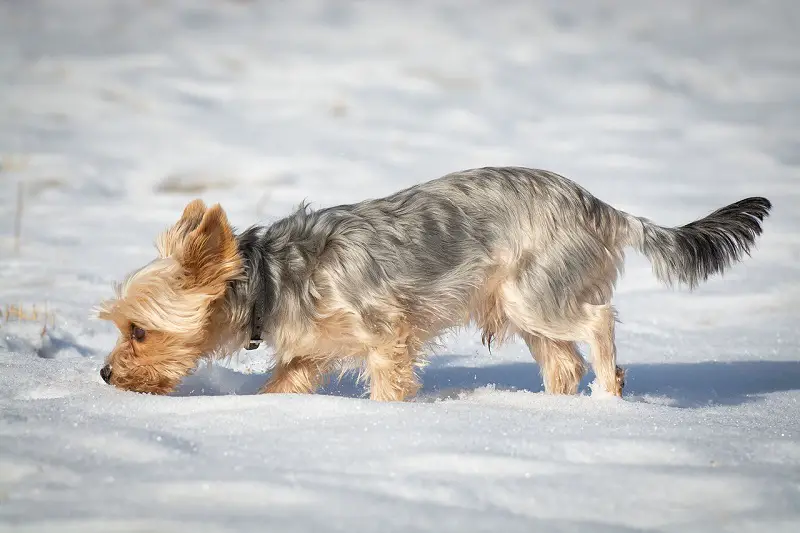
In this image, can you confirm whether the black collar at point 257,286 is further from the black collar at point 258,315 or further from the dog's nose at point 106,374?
the dog's nose at point 106,374

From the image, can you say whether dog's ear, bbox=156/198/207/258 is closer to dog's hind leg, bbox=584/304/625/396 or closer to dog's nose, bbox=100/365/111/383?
dog's nose, bbox=100/365/111/383

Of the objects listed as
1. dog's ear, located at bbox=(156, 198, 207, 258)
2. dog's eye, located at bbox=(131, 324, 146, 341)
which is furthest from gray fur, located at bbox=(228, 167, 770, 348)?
dog's eye, located at bbox=(131, 324, 146, 341)

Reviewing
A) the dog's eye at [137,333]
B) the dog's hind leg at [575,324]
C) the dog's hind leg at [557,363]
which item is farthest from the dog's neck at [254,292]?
the dog's hind leg at [557,363]

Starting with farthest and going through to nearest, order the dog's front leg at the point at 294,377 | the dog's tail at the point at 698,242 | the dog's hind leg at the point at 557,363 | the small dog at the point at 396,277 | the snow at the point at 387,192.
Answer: the dog's hind leg at the point at 557,363 < the dog's tail at the point at 698,242 < the dog's front leg at the point at 294,377 < the small dog at the point at 396,277 < the snow at the point at 387,192

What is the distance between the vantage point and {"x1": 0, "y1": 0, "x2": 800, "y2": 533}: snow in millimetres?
2490

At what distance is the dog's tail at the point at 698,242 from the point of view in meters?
4.89

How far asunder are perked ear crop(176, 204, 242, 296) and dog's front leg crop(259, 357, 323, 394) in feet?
1.95

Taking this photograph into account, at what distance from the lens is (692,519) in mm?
2385

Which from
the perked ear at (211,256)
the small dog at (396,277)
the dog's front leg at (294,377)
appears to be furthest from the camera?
the dog's front leg at (294,377)

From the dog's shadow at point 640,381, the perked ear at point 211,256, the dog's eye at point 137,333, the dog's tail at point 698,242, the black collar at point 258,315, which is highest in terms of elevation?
the dog's tail at point 698,242

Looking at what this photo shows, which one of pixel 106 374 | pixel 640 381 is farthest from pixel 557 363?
pixel 106 374

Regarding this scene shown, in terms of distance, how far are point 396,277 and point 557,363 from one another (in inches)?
46.3

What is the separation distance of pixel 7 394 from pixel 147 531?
6.40 ft

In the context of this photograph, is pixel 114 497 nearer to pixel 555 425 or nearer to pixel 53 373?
pixel 555 425
